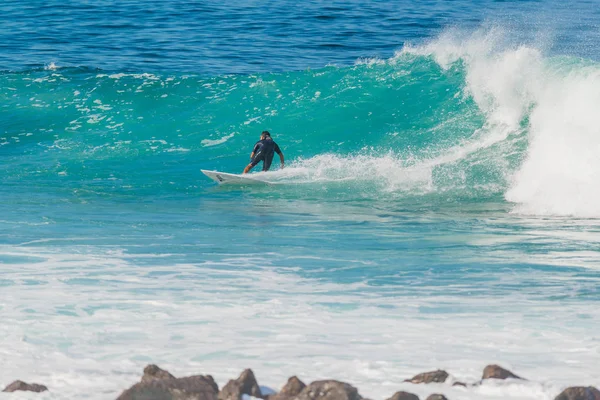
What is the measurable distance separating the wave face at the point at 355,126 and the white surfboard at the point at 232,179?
644 millimetres

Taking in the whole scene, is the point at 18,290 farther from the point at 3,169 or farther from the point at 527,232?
the point at 3,169

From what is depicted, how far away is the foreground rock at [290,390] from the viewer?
579cm

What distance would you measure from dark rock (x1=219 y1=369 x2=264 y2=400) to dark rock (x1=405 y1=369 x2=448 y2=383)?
108 centimetres

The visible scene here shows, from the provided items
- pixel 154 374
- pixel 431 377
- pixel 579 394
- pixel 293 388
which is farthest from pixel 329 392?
pixel 579 394

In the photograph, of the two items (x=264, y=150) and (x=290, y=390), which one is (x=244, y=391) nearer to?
(x=290, y=390)

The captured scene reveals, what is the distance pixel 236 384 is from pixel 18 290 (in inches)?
143

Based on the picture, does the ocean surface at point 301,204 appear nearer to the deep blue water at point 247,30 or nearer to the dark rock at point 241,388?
the deep blue water at point 247,30

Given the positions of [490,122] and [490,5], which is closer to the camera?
[490,122]

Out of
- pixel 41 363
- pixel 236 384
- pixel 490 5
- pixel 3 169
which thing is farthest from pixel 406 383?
pixel 490 5

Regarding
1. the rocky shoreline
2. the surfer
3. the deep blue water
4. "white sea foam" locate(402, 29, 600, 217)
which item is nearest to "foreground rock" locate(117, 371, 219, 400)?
the rocky shoreline

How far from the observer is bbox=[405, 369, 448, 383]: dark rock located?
20.3 feet

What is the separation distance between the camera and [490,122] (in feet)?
64.3

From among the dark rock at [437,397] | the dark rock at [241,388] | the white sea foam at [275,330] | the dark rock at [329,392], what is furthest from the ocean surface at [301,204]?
the dark rock at [329,392]

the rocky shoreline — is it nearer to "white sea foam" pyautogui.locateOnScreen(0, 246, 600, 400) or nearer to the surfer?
"white sea foam" pyautogui.locateOnScreen(0, 246, 600, 400)
